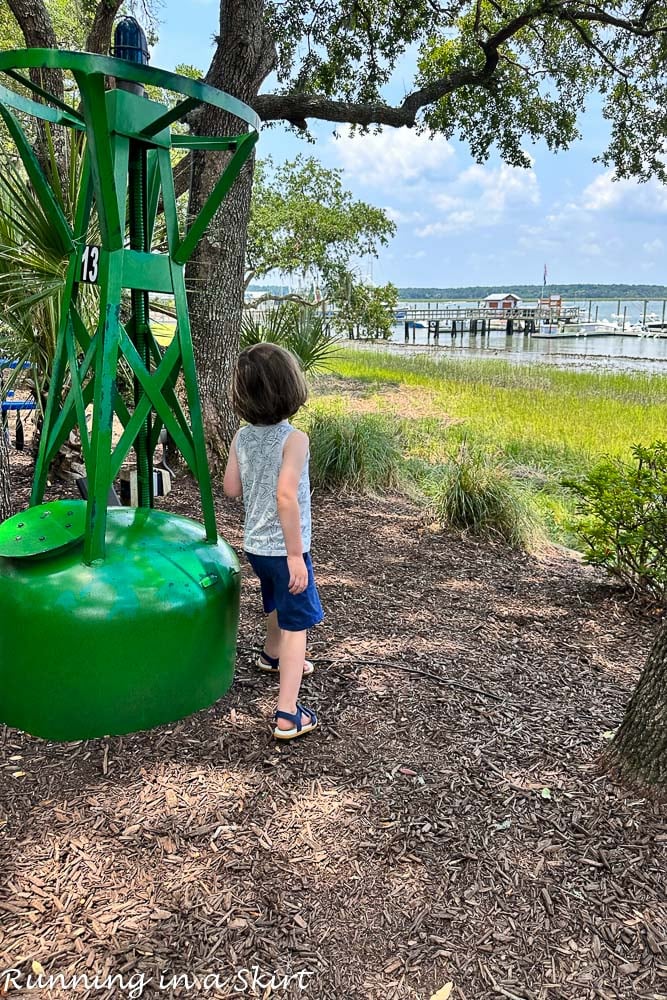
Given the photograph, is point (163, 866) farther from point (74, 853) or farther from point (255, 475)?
point (255, 475)

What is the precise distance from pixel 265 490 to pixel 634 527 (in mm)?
2797

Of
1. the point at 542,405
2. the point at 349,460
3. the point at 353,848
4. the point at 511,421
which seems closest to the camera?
the point at 353,848

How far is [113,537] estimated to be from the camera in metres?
2.62

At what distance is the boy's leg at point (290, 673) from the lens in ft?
9.14

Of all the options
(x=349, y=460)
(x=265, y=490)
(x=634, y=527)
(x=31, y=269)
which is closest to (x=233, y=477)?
(x=265, y=490)

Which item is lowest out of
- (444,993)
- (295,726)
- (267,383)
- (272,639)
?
(444,993)

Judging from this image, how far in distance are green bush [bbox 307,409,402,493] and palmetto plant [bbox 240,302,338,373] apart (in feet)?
2.52

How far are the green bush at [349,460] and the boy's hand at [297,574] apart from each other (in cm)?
441

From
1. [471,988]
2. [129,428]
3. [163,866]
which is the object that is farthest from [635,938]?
[129,428]

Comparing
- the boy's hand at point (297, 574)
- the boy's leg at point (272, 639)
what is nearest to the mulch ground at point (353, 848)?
the boy's leg at point (272, 639)

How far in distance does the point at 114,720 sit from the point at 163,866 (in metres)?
0.55

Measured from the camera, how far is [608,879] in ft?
7.07

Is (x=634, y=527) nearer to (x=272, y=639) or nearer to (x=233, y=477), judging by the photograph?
(x=272, y=639)

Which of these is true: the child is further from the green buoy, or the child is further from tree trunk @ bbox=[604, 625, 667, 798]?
tree trunk @ bbox=[604, 625, 667, 798]
